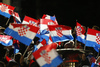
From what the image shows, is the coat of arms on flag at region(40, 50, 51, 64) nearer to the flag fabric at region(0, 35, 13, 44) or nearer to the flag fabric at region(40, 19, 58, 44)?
the flag fabric at region(0, 35, 13, 44)

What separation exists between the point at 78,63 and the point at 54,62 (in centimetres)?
135

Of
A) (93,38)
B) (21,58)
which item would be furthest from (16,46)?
(93,38)

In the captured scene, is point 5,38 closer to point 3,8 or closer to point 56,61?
point 3,8

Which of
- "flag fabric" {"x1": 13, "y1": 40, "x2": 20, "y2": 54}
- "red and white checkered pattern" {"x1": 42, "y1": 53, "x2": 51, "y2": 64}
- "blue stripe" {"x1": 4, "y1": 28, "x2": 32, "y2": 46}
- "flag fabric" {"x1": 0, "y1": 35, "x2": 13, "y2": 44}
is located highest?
"blue stripe" {"x1": 4, "y1": 28, "x2": 32, "y2": 46}

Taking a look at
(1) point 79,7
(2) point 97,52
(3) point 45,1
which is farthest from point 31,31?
(1) point 79,7

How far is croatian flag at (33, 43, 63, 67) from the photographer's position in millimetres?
10109

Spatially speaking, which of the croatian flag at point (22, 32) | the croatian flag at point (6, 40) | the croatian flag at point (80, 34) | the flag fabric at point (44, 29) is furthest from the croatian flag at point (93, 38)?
the croatian flag at point (6, 40)

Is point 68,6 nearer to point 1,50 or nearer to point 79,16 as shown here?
point 79,16

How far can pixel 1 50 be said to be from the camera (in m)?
12.0

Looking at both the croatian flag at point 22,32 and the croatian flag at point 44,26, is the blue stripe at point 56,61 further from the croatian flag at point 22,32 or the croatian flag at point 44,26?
the croatian flag at point 44,26

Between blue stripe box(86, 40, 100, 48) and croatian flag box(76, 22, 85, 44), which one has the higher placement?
croatian flag box(76, 22, 85, 44)

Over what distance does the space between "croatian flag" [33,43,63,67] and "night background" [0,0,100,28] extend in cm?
716

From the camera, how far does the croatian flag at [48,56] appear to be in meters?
10.1

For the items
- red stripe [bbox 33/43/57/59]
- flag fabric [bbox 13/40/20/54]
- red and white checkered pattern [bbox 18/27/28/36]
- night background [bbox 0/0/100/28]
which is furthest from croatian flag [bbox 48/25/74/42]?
night background [bbox 0/0/100/28]
